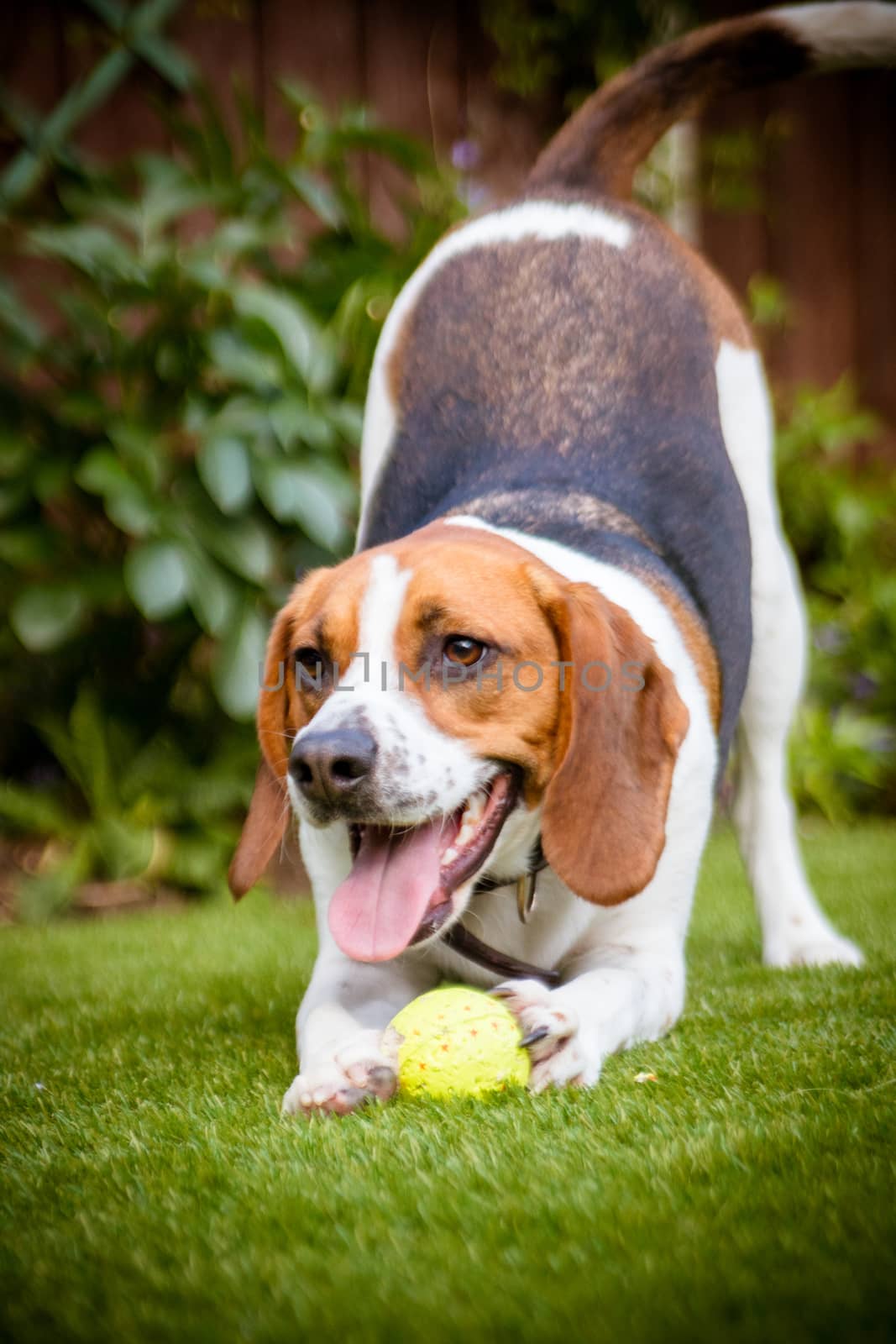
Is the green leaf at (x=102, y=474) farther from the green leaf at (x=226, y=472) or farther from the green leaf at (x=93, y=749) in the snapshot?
the green leaf at (x=93, y=749)

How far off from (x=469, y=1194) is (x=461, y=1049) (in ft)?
1.44

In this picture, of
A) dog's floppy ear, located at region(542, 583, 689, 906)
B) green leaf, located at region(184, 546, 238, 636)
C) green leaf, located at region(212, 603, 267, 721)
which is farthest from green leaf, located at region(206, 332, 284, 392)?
dog's floppy ear, located at region(542, 583, 689, 906)

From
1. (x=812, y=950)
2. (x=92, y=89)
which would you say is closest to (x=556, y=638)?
(x=812, y=950)

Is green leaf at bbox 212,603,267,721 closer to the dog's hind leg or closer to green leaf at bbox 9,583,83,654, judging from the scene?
green leaf at bbox 9,583,83,654

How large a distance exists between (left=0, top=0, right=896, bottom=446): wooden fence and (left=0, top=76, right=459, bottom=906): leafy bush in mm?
564

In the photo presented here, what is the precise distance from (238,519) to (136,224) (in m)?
1.08

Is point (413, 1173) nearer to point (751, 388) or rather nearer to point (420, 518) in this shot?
point (420, 518)

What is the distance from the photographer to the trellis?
4848 mm

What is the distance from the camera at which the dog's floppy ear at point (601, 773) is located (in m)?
2.49

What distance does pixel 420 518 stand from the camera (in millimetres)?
3414

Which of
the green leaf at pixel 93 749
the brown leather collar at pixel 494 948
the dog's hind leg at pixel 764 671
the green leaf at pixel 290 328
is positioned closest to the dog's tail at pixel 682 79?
the dog's hind leg at pixel 764 671

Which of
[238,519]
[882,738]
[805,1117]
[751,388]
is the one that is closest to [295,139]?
[238,519]

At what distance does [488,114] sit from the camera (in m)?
6.49

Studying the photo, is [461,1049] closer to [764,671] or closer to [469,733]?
[469,733]
